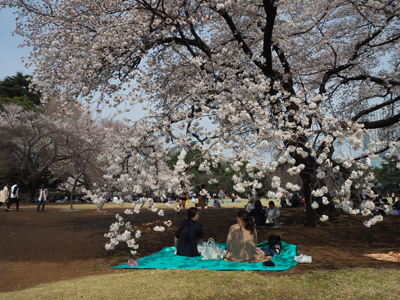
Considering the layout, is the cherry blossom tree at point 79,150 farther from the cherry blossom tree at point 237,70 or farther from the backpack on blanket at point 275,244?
the backpack on blanket at point 275,244

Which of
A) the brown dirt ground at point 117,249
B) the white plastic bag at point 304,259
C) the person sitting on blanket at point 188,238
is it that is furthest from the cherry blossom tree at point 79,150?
the white plastic bag at point 304,259

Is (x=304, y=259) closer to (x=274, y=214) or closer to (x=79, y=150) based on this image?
(x=274, y=214)

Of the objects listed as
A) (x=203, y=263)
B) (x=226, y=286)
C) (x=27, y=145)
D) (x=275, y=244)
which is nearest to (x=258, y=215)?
(x=275, y=244)

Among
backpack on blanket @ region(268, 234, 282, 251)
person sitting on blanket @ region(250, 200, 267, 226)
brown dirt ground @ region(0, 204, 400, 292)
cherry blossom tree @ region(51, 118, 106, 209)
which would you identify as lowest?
brown dirt ground @ region(0, 204, 400, 292)

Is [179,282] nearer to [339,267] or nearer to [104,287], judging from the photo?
[104,287]

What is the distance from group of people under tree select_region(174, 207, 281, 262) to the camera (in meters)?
5.94

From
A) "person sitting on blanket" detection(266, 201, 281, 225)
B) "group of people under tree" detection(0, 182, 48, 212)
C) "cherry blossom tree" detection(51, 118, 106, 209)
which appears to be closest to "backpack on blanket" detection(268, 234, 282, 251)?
"person sitting on blanket" detection(266, 201, 281, 225)

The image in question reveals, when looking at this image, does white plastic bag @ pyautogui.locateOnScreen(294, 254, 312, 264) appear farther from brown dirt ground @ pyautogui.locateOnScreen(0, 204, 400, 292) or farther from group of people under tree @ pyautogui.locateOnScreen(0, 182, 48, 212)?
group of people under tree @ pyautogui.locateOnScreen(0, 182, 48, 212)

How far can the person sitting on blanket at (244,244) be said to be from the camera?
593 cm

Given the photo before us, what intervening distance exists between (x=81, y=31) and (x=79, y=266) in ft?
18.7

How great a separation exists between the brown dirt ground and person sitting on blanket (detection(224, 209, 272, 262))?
69 cm

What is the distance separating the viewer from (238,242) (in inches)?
235

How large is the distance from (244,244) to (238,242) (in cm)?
11

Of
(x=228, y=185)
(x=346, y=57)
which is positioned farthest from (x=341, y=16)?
(x=228, y=185)
